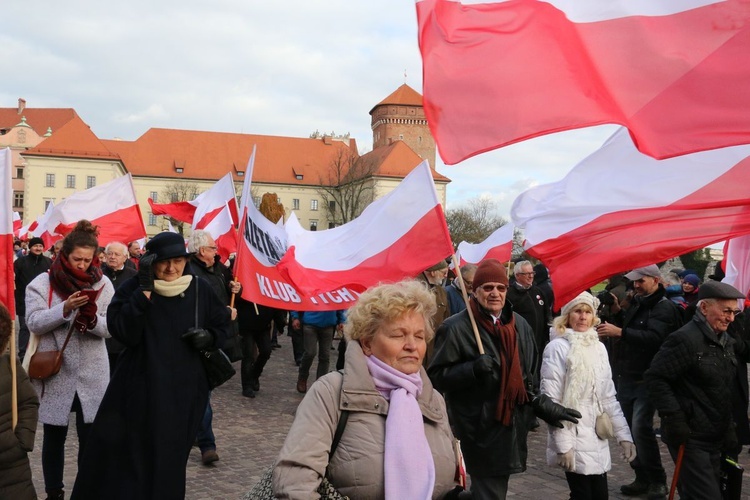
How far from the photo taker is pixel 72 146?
85125 mm

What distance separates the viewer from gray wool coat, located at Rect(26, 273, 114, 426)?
5426mm

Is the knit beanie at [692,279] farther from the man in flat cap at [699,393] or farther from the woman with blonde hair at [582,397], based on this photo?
the man in flat cap at [699,393]

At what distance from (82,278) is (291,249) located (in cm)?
241

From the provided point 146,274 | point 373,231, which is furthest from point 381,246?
point 146,274

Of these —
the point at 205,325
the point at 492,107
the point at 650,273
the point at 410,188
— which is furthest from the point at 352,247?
the point at 492,107

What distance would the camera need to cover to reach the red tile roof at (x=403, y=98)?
10212 centimetres

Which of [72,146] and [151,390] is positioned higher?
[72,146]

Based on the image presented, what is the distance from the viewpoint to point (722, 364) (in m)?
5.12

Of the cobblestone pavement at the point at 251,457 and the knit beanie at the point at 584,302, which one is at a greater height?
the knit beanie at the point at 584,302

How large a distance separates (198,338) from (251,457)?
115 inches

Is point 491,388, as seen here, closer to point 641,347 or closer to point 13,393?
point 13,393

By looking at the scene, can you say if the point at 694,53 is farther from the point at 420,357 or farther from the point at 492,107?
the point at 420,357

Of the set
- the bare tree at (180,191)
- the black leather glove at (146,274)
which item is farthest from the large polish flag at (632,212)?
the bare tree at (180,191)

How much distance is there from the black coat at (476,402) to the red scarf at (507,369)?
0.04m
